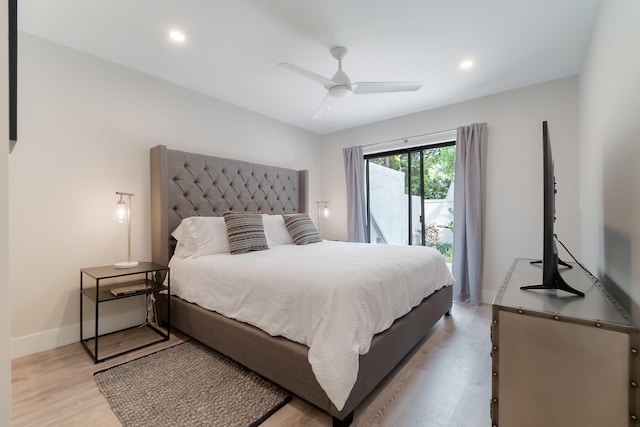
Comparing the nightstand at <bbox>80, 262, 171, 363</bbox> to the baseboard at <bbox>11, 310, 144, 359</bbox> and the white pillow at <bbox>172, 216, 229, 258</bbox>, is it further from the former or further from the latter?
the white pillow at <bbox>172, 216, 229, 258</bbox>

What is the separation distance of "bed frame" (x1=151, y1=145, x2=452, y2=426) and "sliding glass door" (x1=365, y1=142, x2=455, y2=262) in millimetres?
1214

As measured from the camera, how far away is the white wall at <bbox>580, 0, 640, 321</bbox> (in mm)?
1245

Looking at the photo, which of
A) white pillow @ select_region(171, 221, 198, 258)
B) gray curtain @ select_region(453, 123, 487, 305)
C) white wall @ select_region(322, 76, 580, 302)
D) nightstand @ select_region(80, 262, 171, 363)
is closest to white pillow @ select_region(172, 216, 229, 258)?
white pillow @ select_region(171, 221, 198, 258)

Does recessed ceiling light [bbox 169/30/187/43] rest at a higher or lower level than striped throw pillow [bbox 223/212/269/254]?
higher

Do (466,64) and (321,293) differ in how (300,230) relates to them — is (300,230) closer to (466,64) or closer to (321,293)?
(321,293)

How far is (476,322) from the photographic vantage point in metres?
2.83

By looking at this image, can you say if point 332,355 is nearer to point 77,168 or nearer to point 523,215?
point 77,168

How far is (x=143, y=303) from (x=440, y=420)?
2817 mm

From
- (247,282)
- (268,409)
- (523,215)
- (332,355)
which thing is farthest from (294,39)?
(523,215)

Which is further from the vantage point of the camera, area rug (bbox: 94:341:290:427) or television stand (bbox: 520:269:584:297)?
area rug (bbox: 94:341:290:427)

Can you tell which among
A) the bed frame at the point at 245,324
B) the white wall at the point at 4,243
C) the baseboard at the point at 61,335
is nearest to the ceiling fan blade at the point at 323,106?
the bed frame at the point at 245,324

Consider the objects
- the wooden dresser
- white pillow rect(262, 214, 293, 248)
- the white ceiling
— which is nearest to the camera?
the wooden dresser

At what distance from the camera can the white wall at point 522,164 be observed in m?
2.95

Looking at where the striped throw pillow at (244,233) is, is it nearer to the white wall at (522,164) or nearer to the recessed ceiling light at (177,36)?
the recessed ceiling light at (177,36)
